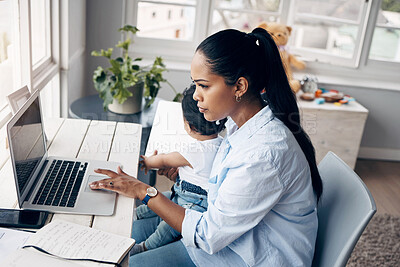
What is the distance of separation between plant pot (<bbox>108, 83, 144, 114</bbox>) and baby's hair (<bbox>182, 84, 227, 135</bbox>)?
2.13 feet

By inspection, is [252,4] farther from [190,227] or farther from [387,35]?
[190,227]

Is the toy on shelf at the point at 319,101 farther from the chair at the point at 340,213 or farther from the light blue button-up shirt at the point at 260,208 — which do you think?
the light blue button-up shirt at the point at 260,208

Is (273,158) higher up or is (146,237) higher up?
(273,158)

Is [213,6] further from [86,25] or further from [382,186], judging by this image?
[382,186]

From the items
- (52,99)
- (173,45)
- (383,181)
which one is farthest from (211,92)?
(383,181)

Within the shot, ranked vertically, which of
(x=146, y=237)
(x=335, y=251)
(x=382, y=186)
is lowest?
(x=382, y=186)

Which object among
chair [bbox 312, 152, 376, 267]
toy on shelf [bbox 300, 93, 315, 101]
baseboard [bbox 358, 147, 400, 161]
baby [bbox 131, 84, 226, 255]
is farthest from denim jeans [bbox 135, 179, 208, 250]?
baseboard [bbox 358, 147, 400, 161]

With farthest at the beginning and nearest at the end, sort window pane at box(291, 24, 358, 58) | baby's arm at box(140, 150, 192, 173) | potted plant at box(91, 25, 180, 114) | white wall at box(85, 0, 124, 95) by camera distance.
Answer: window pane at box(291, 24, 358, 58)
white wall at box(85, 0, 124, 95)
potted plant at box(91, 25, 180, 114)
baby's arm at box(140, 150, 192, 173)

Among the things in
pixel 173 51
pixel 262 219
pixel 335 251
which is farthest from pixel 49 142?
pixel 173 51

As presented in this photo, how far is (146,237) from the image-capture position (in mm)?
1534

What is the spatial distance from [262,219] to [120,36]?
226cm

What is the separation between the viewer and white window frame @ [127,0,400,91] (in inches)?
→ 130

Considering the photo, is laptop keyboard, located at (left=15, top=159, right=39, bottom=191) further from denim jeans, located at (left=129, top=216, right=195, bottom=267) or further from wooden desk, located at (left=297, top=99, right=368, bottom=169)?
wooden desk, located at (left=297, top=99, right=368, bottom=169)

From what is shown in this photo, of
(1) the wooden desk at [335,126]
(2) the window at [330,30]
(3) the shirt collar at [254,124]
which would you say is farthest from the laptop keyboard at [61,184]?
(2) the window at [330,30]
